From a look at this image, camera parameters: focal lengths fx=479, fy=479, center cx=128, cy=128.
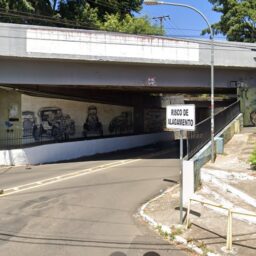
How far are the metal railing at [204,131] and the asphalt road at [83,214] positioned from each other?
168 centimetres

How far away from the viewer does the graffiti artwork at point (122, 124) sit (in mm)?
38147

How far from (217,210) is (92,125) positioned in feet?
76.6

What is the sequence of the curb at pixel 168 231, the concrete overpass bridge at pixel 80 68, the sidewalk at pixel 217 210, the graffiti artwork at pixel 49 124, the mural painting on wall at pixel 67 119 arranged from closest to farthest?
the curb at pixel 168 231
the sidewalk at pixel 217 210
the concrete overpass bridge at pixel 80 68
the graffiti artwork at pixel 49 124
the mural painting on wall at pixel 67 119

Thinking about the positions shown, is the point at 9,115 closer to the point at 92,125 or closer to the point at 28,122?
the point at 28,122

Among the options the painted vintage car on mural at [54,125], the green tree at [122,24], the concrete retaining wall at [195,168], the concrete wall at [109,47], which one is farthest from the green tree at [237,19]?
the concrete retaining wall at [195,168]

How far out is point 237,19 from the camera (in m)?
48.2

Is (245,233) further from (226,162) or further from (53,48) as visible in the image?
(53,48)

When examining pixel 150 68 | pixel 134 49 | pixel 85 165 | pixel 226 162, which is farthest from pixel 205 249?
pixel 150 68

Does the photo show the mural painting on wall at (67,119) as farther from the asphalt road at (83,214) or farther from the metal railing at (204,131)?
the metal railing at (204,131)

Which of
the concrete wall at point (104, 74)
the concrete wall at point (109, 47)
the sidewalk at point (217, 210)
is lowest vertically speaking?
the sidewalk at point (217, 210)

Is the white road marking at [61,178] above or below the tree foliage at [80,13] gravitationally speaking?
below

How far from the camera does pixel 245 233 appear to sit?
10.3 m

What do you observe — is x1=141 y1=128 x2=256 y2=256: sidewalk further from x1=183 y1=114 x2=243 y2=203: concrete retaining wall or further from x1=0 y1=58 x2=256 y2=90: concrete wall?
x1=0 y1=58 x2=256 y2=90: concrete wall

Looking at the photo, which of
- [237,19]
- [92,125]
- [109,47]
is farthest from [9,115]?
[237,19]
